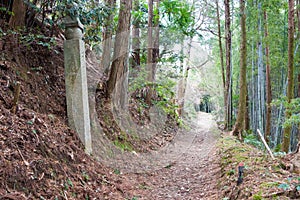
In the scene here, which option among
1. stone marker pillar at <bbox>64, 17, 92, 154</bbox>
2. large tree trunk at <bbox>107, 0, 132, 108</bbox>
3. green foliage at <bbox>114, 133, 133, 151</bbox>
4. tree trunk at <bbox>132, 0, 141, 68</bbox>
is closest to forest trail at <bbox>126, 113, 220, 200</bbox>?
green foliage at <bbox>114, 133, 133, 151</bbox>

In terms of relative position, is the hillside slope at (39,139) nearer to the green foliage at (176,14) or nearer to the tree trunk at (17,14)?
the tree trunk at (17,14)

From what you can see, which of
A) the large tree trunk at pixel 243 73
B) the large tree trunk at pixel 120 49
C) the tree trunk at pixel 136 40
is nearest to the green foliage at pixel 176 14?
the tree trunk at pixel 136 40

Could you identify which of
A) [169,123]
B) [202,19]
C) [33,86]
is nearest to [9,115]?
[33,86]

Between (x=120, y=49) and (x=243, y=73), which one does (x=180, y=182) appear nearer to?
(x=120, y=49)

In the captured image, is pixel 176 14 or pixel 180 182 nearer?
pixel 180 182

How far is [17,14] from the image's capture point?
161 inches

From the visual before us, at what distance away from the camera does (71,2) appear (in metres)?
3.95

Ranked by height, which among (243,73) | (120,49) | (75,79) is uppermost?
(120,49)

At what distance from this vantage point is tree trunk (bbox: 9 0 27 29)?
13.3 feet

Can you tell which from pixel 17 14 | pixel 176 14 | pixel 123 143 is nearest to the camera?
pixel 17 14

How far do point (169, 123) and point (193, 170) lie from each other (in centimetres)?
491

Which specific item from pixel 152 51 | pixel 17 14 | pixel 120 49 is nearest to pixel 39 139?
pixel 17 14

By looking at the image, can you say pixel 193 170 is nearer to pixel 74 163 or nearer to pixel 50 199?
pixel 74 163

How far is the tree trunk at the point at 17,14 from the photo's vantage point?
4.05 metres
